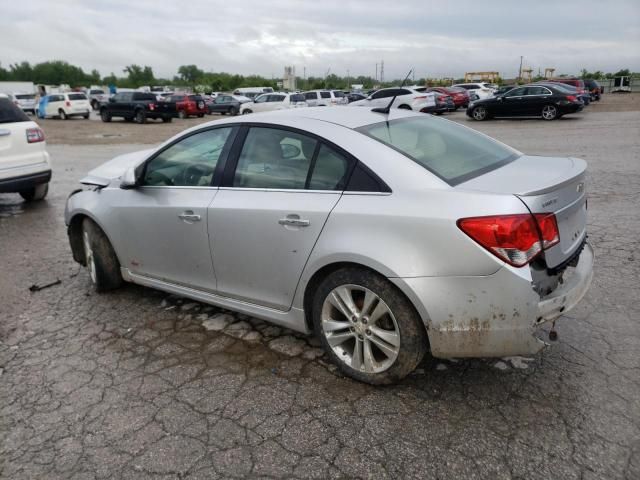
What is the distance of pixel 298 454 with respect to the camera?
8.16 feet

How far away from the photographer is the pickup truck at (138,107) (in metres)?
27.9

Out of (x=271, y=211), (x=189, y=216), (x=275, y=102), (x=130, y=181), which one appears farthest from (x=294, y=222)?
(x=275, y=102)

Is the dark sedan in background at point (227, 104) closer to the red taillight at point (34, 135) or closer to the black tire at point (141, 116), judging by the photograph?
the black tire at point (141, 116)

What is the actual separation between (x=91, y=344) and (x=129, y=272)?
0.79 metres

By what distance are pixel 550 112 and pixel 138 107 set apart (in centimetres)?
2089

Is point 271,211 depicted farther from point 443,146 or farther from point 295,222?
point 443,146

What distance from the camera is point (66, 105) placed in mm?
32250

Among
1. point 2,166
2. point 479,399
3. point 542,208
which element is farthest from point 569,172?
point 2,166

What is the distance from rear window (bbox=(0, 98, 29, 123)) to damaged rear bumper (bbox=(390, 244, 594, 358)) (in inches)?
283

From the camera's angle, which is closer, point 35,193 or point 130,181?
point 130,181

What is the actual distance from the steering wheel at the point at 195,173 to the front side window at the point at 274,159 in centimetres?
31

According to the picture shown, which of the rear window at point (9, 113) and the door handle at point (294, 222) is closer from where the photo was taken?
the door handle at point (294, 222)

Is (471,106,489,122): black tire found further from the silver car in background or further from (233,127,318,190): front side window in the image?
(233,127,318,190): front side window

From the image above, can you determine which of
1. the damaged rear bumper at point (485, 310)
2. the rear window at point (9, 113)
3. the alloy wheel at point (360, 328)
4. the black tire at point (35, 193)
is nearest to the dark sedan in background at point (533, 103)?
the black tire at point (35, 193)
